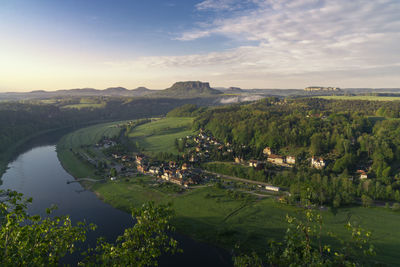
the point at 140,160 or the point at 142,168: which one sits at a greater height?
the point at 140,160

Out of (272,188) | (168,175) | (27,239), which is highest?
(27,239)

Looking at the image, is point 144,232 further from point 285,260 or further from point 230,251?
point 230,251

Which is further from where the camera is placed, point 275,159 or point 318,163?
point 275,159

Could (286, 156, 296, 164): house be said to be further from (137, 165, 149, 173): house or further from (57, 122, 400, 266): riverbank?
(137, 165, 149, 173): house

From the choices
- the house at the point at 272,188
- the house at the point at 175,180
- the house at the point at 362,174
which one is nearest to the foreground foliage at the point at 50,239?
the house at the point at 272,188

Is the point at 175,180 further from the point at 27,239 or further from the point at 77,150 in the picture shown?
the point at 77,150

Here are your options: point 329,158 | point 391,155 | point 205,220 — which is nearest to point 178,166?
point 205,220

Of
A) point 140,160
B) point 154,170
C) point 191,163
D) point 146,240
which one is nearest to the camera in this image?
point 146,240

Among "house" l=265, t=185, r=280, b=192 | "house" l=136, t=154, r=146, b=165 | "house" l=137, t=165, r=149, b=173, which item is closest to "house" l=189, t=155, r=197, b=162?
"house" l=137, t=165, r=149, b=173

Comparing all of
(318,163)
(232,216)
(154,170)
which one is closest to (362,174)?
(318,163)
